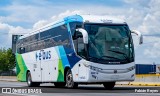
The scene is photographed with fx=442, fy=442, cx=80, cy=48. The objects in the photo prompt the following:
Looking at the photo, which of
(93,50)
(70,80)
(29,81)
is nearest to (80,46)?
(93,50)

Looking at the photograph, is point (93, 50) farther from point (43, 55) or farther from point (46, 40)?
point (43, 55)

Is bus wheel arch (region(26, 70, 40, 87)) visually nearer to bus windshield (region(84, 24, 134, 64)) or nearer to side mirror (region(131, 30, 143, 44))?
bus windshield (region(84, 24, 134, 64))

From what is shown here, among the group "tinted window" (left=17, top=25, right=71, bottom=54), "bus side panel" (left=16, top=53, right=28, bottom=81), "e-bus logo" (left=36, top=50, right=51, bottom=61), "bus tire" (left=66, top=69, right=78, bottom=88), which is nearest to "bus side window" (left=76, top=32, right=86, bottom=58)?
"tinted window" (left=17, top=25, right=71, bottom=54)

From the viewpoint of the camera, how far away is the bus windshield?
72.5 feet

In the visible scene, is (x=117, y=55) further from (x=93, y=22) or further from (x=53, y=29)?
(x=53, y=29)

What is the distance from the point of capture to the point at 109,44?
73.0 feet

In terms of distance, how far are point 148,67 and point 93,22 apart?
53.2m

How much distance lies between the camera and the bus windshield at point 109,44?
22094mm

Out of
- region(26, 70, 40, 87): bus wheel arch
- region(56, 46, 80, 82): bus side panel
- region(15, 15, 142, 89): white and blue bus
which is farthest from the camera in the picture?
region(26, 70, 40, 87): bus wheel arch

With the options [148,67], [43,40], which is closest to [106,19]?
[43,40]

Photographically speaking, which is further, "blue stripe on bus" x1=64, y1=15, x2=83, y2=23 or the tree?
the tree

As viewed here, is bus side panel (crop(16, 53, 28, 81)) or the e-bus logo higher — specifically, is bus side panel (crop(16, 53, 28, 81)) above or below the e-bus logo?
below

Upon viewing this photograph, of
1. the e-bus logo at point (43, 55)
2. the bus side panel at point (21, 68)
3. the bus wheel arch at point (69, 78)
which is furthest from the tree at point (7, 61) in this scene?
the bus wheel arch at point (69, 78)

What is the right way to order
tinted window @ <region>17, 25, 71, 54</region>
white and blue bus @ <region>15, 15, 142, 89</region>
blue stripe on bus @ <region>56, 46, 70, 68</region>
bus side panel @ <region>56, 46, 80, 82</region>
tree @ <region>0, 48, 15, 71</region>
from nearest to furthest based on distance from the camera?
white and blue bus @ <region>15, 15, 142, 89</region> < bus side panel @ <region>56, 46, 80, 82</region> < blue stripe on bus @ <region>56, 46, 70, 68</region> < tinted window @ <region>17, 25, 71, 54</region> < tree @ <region>0, 48, 15, 71</region>
